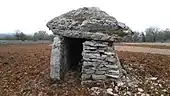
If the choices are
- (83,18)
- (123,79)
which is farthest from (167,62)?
(83,18)

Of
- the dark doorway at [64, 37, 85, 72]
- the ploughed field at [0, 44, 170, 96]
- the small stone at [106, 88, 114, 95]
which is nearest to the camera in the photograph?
the small stone at [106, 88, 114, 95]

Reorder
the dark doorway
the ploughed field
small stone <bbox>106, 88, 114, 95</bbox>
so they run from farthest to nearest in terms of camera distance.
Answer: the dark doorway, the ploughed field, small stone <bbox>106, 88, 114, 95</bbox>

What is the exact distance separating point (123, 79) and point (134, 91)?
0.71m

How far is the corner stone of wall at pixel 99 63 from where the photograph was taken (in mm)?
9258

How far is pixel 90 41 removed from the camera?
942cm

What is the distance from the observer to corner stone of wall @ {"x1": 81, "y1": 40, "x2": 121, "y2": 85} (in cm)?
926

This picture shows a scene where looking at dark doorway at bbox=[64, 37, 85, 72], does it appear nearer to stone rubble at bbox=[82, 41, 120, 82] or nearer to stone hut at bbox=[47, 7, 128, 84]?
stone hut at bbox=[47, 7, 128, 84]

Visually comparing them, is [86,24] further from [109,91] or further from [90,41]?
[109,91]

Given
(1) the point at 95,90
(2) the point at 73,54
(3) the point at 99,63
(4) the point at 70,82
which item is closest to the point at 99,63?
(3) the point at 99,63

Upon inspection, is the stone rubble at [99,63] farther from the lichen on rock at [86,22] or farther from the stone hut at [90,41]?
the lichen on rock at [86,22]

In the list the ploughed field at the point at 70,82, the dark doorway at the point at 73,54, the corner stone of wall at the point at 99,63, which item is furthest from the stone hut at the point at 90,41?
the ploughed field at the point at 70,82

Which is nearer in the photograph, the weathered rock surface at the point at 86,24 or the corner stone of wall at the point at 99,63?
the corner stone of wall at the point at 99,63

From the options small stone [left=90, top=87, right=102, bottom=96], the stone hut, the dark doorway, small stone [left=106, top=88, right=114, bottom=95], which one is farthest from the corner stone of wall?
the dark doorway

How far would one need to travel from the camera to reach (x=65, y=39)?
1033 cm
